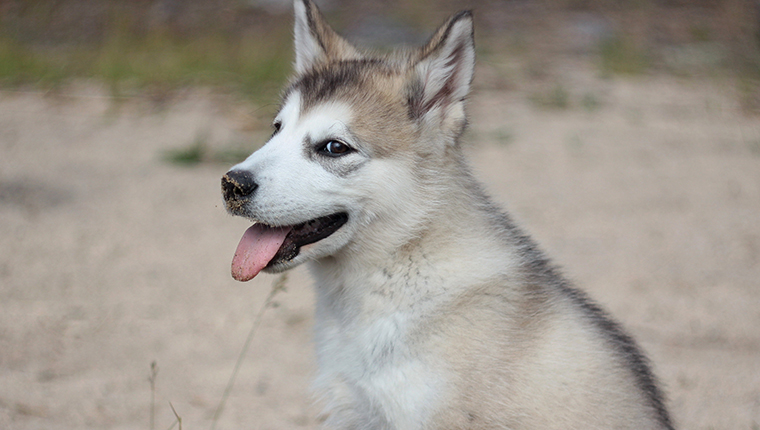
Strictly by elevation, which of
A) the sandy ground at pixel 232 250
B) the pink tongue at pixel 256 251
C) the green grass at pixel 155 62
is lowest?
the green grass at pixel 155 62

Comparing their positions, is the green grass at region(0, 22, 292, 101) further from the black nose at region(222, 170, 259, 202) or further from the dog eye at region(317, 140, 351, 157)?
the black nose at region(222, 170, 259, 202)

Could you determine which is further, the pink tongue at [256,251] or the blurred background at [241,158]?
the blurred background at [241,158]

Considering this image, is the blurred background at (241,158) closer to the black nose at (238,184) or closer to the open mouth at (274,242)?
the open mouth at (274,242)

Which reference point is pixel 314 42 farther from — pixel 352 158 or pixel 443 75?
pixel 352 158

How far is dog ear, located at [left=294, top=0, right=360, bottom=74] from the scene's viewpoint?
3289mm

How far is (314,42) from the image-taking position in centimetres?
333

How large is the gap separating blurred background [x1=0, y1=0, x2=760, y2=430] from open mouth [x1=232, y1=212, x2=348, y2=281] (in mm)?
1041

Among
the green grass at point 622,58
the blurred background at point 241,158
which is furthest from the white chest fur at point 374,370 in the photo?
the green grass at point 622,58

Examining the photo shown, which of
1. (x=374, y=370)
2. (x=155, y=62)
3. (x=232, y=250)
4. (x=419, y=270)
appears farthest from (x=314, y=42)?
(x=155, y=62)

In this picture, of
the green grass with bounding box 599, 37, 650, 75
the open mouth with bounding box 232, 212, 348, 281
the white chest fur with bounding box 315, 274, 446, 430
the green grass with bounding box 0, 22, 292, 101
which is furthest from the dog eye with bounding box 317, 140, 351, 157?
the green grass with bounding box 599, 37, 650, 75

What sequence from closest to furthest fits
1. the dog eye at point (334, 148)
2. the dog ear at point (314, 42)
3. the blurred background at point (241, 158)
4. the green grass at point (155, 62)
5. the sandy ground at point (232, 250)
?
the dog eye at point (334, 148) < the dog ear at point (314, 42) < the sandy ground at point (232, 250) < the blurred background at point (241, 158) < the green grass at point (155, 62)

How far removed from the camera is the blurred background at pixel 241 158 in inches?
155

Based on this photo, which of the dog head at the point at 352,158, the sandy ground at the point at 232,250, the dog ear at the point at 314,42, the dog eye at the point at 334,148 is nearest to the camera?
the dog head at the point at 352,158

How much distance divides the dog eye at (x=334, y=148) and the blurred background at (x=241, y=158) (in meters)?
0.98
